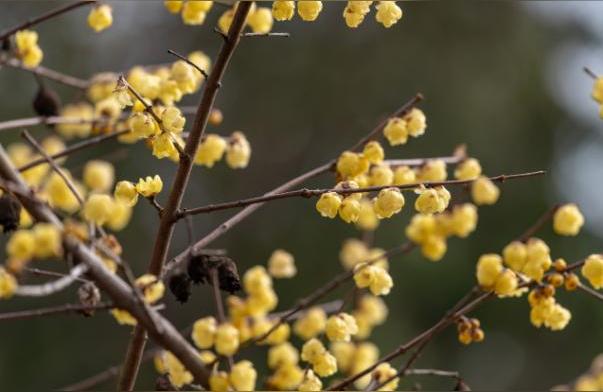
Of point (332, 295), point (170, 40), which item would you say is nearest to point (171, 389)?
point (332, 295)

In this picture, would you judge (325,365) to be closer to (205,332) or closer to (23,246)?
(205,332)

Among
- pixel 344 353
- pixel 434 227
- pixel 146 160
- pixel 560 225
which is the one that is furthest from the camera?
pixel 146 160

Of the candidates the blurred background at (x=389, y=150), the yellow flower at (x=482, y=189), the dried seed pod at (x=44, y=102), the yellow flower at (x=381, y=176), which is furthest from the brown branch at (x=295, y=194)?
the blurred background at (x=389, y=150)

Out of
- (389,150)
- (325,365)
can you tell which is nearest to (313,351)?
(325,365)

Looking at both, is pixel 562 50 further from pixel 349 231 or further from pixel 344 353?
pixel 344 353

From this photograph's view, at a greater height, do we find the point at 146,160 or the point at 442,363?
the point at 146,160

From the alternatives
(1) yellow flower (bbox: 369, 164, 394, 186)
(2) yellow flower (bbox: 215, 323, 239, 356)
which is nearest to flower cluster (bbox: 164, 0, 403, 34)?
(1) yellow flower (bbox: 369, 164, 394, 186)

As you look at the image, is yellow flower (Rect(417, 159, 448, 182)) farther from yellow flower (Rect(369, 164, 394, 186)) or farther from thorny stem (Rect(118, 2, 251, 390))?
thorny stem (Rect(118, 2, 251, 390))
